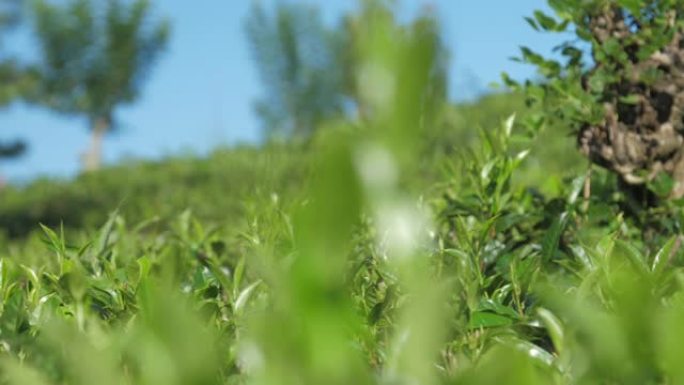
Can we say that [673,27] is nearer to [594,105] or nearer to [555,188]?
[594,105]

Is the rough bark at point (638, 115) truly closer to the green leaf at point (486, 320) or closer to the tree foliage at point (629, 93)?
the tree foliage at point (629, 93)

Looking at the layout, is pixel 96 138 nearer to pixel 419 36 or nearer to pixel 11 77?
pixel 11 77

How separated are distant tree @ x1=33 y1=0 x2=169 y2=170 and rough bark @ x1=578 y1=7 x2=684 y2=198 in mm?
39869

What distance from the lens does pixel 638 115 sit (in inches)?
126

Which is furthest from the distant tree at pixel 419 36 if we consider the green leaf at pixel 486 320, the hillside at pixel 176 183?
the hillside at pixel 176 183

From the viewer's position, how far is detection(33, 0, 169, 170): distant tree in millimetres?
41938

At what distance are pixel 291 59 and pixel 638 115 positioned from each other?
50.7m

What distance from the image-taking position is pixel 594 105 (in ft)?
10.2

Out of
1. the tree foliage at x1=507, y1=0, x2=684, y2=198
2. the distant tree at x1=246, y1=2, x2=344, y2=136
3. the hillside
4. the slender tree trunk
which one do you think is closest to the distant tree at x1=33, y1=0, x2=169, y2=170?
the slender tree trunk

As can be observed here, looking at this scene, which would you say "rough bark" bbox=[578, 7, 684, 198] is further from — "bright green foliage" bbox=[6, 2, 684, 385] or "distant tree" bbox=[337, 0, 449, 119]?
"distant tree" bbox=[337, 0, 449, 119]

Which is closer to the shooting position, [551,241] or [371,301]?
[371,301]

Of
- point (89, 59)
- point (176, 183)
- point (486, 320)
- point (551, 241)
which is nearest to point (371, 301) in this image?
point (486, 320)

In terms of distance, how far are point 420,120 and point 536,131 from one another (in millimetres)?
2996

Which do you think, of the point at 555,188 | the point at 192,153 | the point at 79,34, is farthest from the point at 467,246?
the point at 79,34
